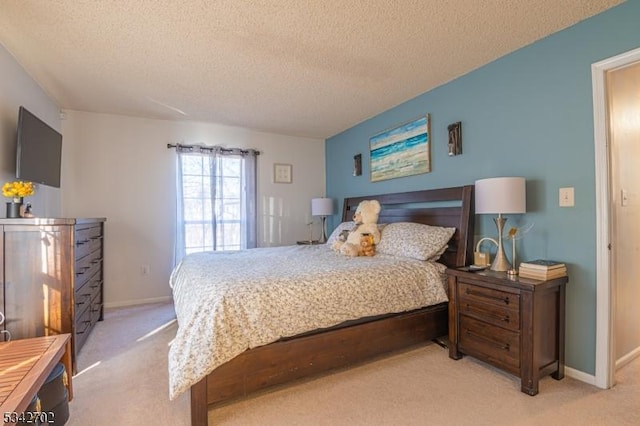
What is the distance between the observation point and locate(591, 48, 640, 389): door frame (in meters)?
1.93

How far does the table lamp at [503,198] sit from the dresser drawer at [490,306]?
0.26m

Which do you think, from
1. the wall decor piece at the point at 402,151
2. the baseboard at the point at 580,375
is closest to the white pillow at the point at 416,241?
the wall decor piece at the point at 402,151

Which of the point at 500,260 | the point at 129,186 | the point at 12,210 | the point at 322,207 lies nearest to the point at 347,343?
the point at 500,260

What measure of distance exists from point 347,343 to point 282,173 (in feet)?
10.5

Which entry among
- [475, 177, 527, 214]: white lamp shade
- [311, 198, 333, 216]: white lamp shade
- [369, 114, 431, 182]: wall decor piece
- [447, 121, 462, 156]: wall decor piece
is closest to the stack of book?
[475, 177, 527, 214]: white lamp shade

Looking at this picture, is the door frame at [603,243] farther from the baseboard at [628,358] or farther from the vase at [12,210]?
the vase at [12,210]

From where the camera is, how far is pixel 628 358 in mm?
2254

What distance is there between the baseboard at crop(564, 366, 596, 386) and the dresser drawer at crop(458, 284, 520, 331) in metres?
0.59

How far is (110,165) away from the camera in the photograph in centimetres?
379

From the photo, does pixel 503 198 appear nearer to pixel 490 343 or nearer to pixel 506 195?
pixel 506 195

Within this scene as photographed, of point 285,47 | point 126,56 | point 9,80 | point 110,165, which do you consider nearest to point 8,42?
point 9,80

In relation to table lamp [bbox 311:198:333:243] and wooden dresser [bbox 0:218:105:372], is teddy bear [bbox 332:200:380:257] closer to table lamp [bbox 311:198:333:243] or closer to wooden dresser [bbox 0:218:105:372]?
table lamp [bbox 311:198:333:243]

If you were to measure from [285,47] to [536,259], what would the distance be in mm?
2467

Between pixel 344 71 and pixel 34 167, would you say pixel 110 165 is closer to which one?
pixel 34 167
